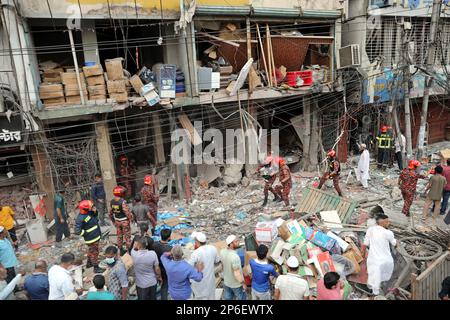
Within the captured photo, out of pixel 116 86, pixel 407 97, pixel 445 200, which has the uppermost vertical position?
pixel 116 86

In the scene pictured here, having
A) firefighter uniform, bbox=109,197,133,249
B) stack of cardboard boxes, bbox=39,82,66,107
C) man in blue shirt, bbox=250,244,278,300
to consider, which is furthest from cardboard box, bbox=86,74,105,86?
man in blue shirt, bbox=250,244,278,300

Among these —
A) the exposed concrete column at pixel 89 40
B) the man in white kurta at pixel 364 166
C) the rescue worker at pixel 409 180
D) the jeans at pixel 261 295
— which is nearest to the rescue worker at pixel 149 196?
the jeans at pixel 261 295

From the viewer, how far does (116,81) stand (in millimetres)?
10078

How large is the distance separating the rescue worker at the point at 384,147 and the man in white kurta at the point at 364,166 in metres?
2.26

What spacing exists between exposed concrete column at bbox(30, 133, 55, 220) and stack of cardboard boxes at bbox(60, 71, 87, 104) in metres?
1.34

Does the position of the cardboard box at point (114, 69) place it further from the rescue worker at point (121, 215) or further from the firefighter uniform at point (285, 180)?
the firefighter uniform at point (285, 180)

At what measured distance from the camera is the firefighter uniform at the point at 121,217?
7617 millimetres

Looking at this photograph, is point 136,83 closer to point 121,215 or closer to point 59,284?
point 121,215

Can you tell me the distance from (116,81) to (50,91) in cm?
181

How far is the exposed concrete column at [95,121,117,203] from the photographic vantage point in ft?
34.6

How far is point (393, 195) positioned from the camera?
10930 millimetres

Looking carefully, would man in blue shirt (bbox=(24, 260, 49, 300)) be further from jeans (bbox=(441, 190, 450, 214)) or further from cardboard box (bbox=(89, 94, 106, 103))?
jeans (bbox=(441, 190, 450, 214))

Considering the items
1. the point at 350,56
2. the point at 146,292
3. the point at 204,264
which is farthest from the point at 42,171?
the point at 350,56

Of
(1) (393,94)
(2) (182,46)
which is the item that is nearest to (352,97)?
(1) (393,94)
